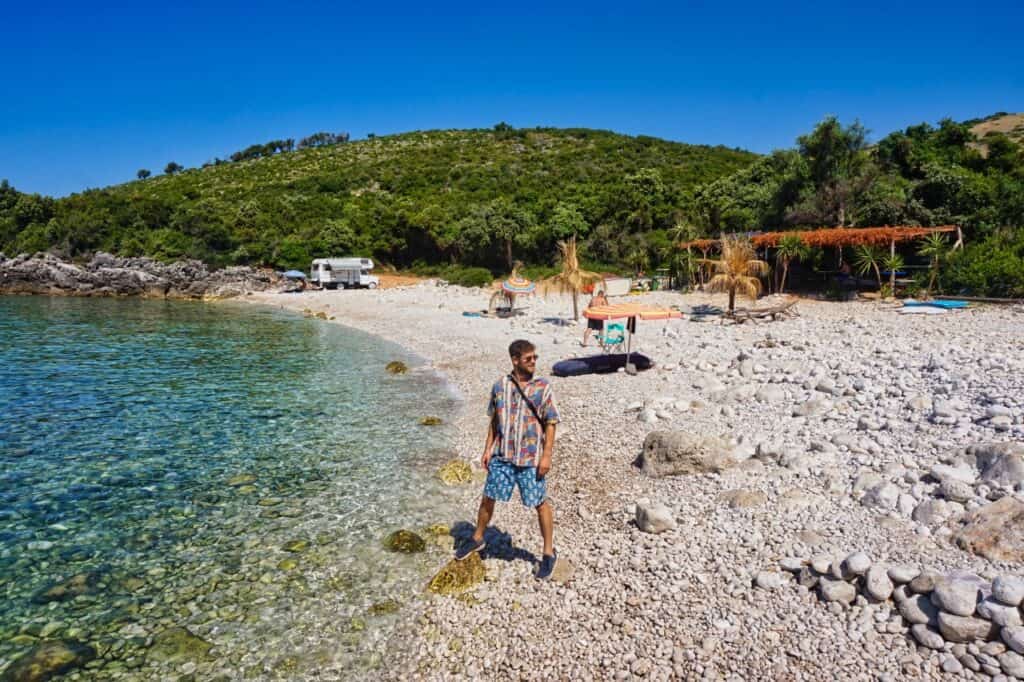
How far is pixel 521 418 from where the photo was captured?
464 cm

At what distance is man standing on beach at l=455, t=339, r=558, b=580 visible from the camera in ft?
15.1

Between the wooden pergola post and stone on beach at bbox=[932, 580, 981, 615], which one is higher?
the wooden pergola post

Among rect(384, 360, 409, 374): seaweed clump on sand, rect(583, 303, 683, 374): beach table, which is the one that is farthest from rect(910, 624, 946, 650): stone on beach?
rect(384, 360, 409, 374): seaweed clump on sand

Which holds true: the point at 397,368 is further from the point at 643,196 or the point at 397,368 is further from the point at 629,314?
the point at 643,196

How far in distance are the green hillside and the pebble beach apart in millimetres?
34243

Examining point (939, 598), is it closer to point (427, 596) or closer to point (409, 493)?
point (427, 596)

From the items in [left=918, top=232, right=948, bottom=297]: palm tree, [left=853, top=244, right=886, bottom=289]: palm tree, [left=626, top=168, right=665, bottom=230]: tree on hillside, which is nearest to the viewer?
[left=918, top=232, right=948, bottom=297]: palm tree

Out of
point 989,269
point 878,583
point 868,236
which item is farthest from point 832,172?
point 878,583

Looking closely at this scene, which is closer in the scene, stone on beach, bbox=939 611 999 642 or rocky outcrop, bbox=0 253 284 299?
stone on beach, bbox=939 611 999 642

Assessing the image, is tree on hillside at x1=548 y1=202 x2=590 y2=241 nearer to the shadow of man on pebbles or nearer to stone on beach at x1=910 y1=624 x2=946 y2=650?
the shadow of man on pebbles

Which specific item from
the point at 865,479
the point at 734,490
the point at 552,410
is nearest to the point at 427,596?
the point at 552,410

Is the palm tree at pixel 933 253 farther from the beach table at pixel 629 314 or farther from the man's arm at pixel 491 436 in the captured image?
the man's arm at pixel 491 436

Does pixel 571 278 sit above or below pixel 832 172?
below

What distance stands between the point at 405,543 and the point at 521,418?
7.13 ft
